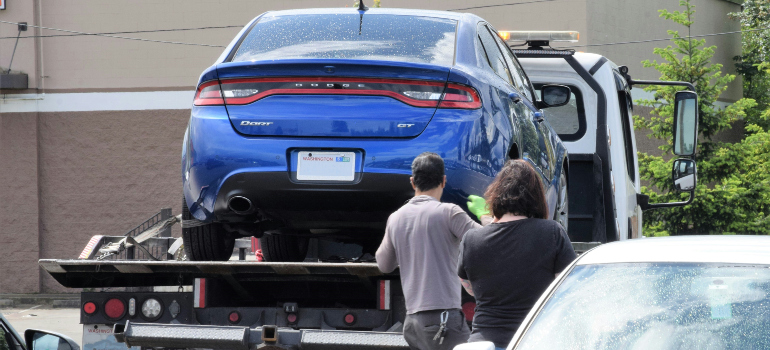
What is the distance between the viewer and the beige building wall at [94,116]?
21.7 meters

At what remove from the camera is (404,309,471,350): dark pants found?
394cm

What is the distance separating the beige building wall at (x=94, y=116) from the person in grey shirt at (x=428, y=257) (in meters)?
18.1

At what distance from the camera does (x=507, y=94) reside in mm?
4707

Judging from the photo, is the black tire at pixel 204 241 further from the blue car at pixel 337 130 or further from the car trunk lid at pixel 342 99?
the car trunk lid at pixel 342 99

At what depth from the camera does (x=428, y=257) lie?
4.04 metres

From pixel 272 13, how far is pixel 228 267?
166 centimetres

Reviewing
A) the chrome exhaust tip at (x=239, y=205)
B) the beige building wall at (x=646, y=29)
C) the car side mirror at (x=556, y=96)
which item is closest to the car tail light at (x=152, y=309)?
the chrome exhaust tip at (x=239, y=205)

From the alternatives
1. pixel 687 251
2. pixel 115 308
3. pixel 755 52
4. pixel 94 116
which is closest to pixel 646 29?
pixel 755 52

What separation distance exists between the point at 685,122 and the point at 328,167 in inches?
156

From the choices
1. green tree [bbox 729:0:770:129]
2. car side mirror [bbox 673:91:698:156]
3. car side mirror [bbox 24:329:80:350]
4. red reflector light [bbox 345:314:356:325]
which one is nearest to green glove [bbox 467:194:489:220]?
red reflector light [bbox 345:314:356:325]

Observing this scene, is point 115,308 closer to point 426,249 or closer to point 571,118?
point 426,249

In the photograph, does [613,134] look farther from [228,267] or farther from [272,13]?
[228,267]

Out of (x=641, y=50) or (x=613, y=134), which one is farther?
(x=641, y=50)

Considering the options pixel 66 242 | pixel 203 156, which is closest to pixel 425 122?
pixel 203 156
